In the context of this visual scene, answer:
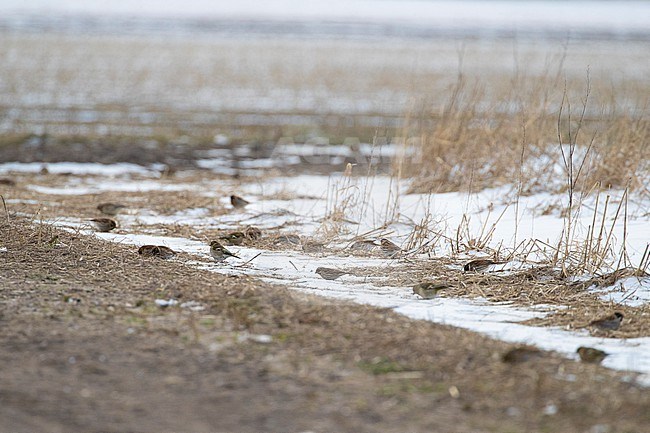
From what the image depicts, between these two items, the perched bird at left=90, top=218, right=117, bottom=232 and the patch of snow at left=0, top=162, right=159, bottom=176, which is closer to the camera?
the perched bird at left=90, top=218, right=117, bottom=232

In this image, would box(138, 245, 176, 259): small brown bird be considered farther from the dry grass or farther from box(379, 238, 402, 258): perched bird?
box(379, 238, 402, 258): perched bird

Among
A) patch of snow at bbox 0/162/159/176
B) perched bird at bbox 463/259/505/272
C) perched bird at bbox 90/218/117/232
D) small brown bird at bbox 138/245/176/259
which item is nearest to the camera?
perched bird at bbox 463/259/505/272

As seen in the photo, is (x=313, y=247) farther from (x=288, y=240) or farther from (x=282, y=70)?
(x=282, y=70)

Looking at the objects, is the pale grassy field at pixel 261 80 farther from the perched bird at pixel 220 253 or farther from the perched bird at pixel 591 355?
the perched bird at pixel 591 355

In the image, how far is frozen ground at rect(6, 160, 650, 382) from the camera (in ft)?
14.4

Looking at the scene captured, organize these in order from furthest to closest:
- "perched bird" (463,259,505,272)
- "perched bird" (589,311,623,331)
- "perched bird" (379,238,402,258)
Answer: "perched bird" (379,238,402,258)
"perched bird" (463,259,505,272)
"perched bird" (589,311,623,331)

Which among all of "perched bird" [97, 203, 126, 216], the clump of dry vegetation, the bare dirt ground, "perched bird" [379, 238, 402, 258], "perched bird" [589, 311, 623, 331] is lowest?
"perched bird" [97, 203, 126, 216]

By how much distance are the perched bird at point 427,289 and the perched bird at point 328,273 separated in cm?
57

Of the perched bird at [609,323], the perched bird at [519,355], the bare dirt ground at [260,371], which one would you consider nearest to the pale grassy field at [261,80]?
the perched bird at [609,323]

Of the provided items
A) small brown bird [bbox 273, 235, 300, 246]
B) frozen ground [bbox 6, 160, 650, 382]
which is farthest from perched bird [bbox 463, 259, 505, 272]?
small brown bird [bbox 273, 235, 300, 246]

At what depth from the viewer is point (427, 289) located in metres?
4.95

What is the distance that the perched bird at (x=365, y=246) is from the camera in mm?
6051

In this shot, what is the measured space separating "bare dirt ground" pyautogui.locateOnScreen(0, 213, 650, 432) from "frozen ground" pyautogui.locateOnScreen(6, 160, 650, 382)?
0.92 ft

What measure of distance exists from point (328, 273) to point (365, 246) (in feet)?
2.80
